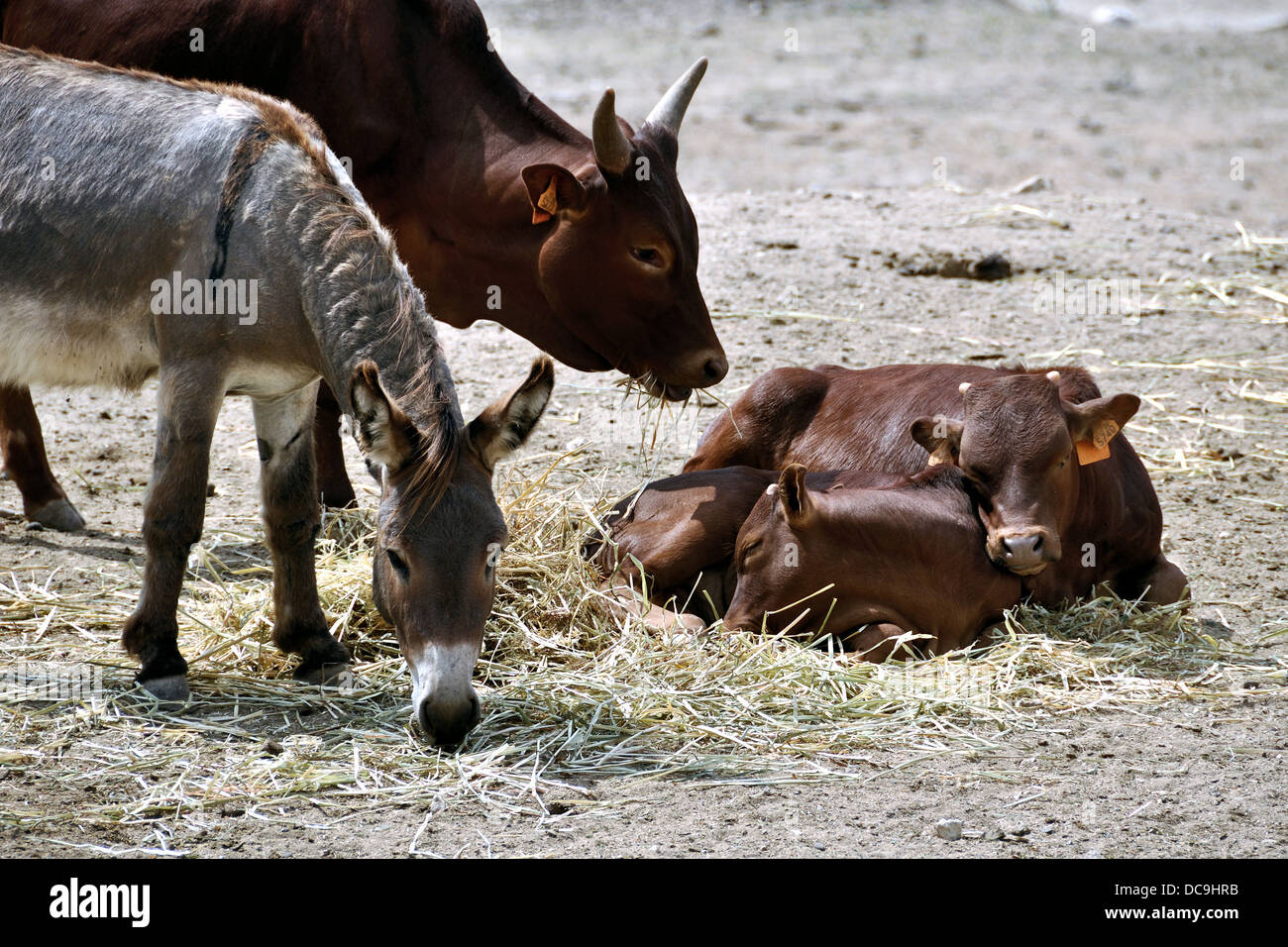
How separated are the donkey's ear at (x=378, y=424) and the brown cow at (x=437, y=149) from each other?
2004mm

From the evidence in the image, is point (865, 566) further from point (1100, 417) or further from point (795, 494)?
point (1100, 417)

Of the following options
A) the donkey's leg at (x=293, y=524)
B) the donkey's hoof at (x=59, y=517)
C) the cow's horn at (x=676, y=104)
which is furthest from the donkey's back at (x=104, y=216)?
the cow's horn at (x=676, y=104)

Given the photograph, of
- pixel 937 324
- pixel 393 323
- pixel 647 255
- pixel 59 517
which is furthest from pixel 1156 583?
pixel 59 517

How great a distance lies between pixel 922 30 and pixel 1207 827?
18789 millimetres

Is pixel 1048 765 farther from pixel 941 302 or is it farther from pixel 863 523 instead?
pixel 941 302

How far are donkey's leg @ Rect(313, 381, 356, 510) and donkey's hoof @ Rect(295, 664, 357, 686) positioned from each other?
5.56 ft

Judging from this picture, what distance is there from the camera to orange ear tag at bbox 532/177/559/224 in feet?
20.4

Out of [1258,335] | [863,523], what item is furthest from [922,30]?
[863,523]

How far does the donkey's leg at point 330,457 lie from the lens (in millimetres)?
7027

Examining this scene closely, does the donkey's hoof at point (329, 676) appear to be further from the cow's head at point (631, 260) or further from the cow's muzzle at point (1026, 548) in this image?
the cow's muzzle at point (1026, 548)

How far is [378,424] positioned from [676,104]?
112 inches

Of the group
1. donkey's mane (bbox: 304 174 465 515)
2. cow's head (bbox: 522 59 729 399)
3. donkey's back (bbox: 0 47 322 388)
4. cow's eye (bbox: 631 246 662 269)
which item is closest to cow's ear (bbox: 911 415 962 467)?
cow's head (bbox: 522 59 729 399)

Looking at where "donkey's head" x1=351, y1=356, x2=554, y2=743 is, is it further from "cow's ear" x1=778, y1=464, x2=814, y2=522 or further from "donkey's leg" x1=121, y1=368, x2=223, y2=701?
"cow's ear" x1=778, y1=464, x2=814, y2=522

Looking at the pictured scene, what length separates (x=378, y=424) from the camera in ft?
14.6
